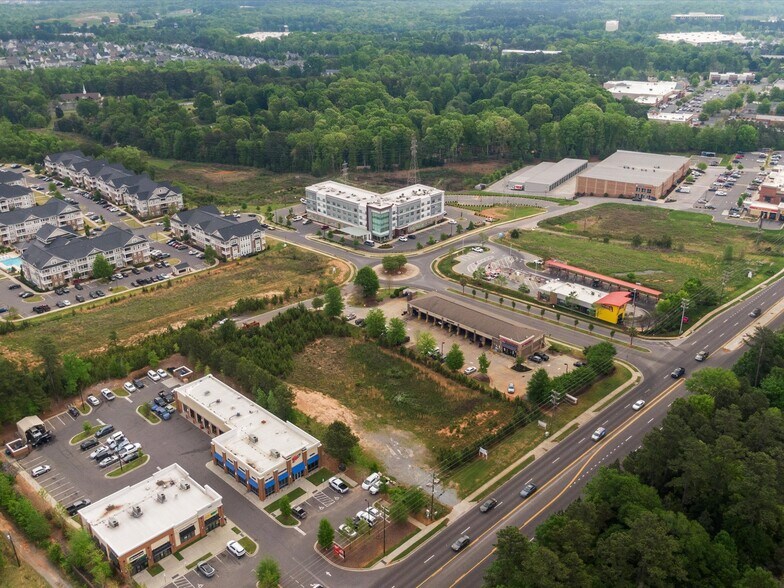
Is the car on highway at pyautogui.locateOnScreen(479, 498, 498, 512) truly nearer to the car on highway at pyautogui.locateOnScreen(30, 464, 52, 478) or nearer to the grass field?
the grass field

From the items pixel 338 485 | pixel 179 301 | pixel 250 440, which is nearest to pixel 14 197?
pixel 179 301

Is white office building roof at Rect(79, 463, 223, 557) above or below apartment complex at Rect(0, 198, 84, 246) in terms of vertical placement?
below

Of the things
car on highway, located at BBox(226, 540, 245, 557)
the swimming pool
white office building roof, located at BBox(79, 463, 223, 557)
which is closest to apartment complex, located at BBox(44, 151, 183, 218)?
the swimming pool

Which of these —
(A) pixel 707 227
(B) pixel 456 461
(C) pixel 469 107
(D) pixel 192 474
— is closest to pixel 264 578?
(D) pixel 192 474

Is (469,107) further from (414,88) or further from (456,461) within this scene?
(456,461)

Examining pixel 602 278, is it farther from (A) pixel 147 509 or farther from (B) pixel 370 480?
(A) pixel 147 509

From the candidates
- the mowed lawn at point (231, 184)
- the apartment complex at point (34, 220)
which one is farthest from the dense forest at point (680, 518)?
the apartment complex at point (34, 220)
